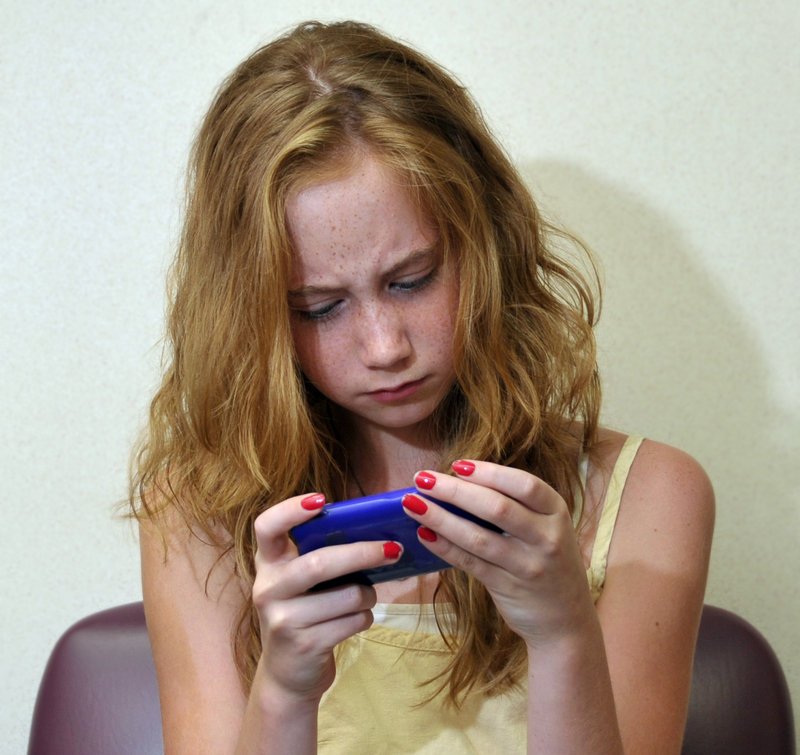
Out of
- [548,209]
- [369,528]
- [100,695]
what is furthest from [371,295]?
[100,695]

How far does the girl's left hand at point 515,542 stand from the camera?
2.78 feet

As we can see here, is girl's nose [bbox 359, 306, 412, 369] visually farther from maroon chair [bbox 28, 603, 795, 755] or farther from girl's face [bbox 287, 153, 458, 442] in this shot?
maroon chair [bbox 28, 603, 795, 755]

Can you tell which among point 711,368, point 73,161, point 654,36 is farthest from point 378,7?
point 711,368

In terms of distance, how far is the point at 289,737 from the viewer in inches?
40.0

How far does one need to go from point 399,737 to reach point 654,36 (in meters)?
1.08

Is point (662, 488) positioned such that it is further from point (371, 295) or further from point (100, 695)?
point (100, 695)

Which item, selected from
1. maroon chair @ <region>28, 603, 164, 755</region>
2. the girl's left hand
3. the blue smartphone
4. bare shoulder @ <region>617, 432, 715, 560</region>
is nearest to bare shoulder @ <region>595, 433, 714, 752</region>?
bare shoulder @ <region>617, 432, 715, 560</region>

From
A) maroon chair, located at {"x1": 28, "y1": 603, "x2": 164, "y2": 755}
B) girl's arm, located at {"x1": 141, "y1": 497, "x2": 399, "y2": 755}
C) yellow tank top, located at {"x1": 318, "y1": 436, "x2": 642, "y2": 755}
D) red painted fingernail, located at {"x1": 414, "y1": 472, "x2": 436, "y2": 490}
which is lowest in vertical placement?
maroon chair, located at {"x1": 28, "y1": 603, "x2": 164, "y2": 755}

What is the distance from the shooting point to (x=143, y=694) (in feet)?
4.68

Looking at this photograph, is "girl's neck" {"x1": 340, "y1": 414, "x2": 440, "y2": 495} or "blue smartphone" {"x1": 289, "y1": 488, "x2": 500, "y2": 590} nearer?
"blue smartphone" {"x1": 289, "y1": 488, "x2": 500, "y2": 590}

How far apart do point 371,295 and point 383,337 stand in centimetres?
5

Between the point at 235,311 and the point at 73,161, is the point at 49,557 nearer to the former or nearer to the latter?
the point at 73,161

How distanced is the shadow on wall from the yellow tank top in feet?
1.35

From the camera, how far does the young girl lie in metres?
1.01
